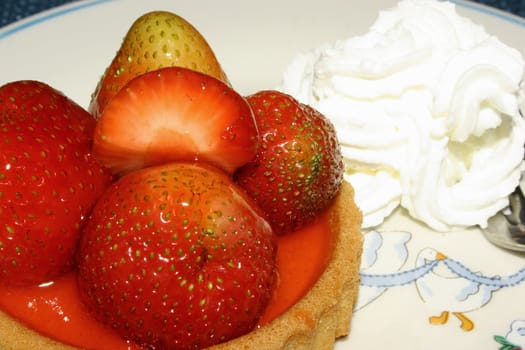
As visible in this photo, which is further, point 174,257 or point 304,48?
point 304,48

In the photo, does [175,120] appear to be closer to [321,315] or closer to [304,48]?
[321,315]

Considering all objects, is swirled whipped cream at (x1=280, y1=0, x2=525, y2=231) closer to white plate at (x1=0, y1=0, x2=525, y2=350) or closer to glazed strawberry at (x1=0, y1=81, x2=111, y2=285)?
white plate at (x1=0, y1=0, x2=525, y2=350)

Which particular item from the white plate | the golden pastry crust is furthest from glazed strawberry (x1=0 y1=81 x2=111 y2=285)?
the white plate

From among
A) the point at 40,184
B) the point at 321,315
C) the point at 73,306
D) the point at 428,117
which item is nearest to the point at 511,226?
the point at 428,117

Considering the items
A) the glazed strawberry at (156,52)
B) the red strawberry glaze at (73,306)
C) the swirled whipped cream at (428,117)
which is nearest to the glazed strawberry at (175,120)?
the glazed strawberry at (156,52)

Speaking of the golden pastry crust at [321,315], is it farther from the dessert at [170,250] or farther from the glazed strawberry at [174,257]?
the glazed strawberry at [174,257]

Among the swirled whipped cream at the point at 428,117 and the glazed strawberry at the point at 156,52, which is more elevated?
the glazed strawberry at the point at 156,52
